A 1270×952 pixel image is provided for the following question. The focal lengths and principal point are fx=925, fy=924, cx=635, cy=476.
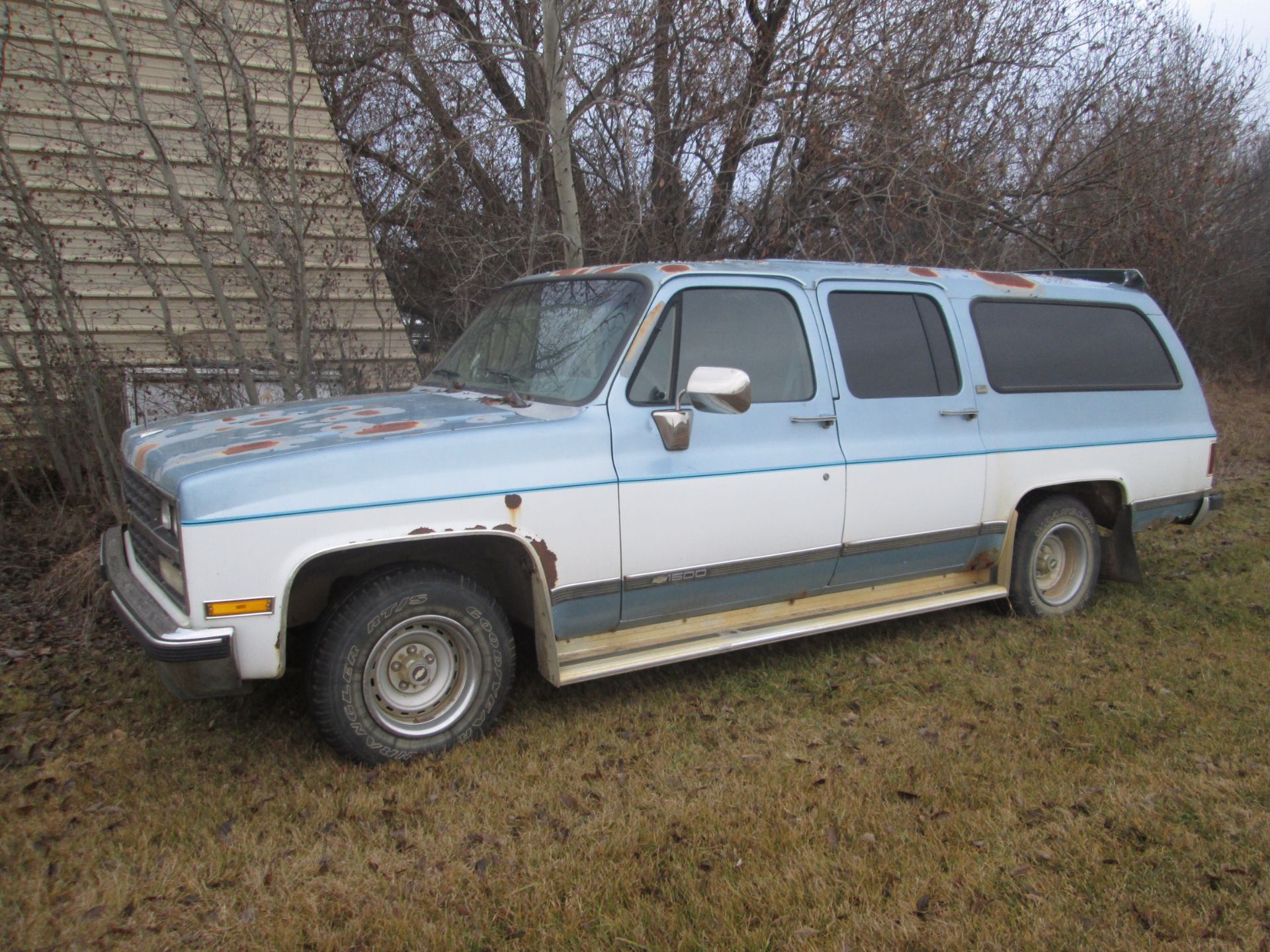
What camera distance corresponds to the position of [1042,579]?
5.86 meters

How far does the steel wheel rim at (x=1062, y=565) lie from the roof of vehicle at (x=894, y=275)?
4.94ft

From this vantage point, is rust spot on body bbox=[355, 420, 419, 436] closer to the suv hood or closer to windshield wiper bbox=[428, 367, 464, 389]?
the suv hood

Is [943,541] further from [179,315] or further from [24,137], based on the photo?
[24,137]

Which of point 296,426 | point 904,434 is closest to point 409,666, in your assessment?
point 296,426

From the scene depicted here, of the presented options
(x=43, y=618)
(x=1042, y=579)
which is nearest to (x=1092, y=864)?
(x=1042, y=579)

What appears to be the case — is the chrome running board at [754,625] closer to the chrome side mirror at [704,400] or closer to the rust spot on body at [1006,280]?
the chrome side mirror at [704,400]

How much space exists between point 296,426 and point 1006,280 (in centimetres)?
416

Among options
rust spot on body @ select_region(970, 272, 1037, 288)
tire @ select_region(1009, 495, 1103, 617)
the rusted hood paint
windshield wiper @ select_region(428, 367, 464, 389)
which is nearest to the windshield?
windshield wiper @ select_region(428, 367, 464, 389)

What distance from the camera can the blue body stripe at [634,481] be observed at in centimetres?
332

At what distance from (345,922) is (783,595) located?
8.46 ft

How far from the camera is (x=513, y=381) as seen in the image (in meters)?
4.52

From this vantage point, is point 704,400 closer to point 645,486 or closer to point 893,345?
point 645,486

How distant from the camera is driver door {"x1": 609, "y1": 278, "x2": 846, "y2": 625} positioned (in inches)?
160

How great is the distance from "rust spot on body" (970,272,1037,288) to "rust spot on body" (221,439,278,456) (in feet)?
13.3
